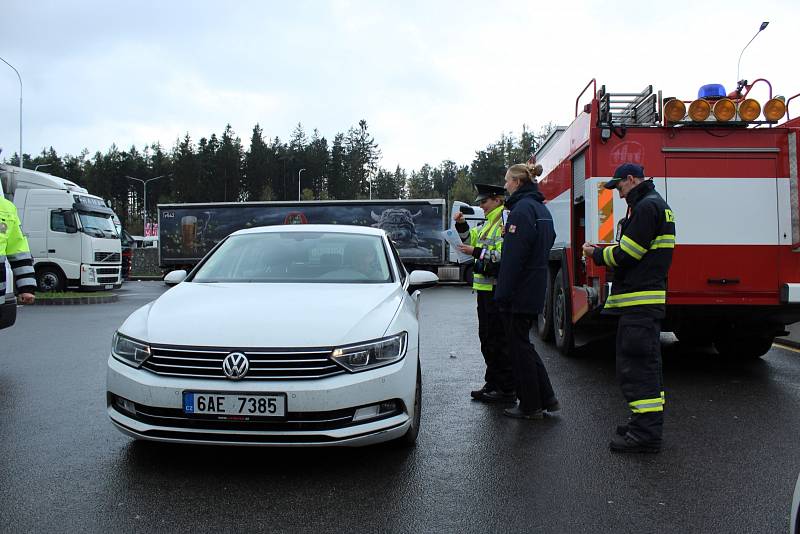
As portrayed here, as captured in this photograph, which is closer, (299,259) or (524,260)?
(524,260)

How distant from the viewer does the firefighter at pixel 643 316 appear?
4.28m

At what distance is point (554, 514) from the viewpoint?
3.27 m

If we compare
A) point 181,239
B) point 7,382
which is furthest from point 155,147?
point 7,382

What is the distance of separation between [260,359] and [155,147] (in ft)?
389

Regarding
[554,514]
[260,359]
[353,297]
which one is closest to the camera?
[554,514]

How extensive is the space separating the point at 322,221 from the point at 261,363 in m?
22.6

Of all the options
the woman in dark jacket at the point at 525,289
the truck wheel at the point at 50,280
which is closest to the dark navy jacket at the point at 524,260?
the woman in dark jacket at the point at 525,289

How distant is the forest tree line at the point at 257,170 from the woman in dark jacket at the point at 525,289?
74942 millimetres

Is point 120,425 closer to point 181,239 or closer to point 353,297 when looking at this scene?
point 353,297

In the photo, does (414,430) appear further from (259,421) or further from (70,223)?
(70,223)

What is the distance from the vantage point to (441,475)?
3809 mm

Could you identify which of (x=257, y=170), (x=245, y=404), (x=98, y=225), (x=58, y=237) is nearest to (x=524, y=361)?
(x=245, y=404)

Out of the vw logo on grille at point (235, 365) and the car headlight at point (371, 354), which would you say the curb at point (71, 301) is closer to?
the vw logo on grille at point (235, 365)

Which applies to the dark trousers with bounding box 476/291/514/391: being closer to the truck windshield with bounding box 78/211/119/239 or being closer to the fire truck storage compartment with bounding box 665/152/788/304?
the fire truck storage compartment with bounding box 665/152/788/304
